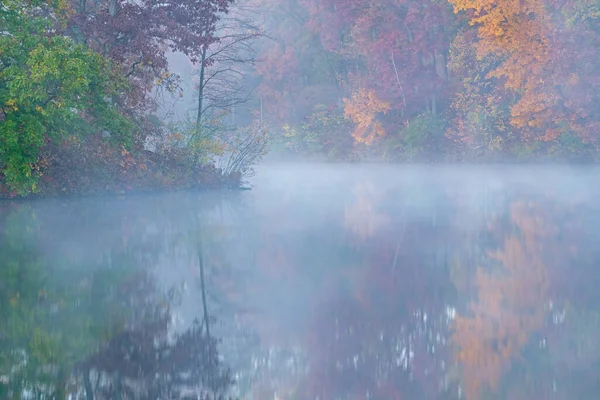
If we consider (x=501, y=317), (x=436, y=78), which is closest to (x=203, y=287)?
(x=501, y=317)

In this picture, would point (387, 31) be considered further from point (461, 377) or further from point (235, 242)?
point (461, 377)

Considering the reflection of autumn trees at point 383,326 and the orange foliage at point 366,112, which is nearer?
the reflection of autumn trees at point 383,326

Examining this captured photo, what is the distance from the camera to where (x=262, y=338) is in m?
7.66

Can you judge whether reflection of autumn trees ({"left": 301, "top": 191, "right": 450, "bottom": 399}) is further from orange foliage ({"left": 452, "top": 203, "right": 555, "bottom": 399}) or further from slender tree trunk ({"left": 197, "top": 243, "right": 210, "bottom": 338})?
slender tree trunk ({"left": 197, "top": 243, "right": 210, "bottom": 338})

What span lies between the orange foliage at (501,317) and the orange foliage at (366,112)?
36.6 metres

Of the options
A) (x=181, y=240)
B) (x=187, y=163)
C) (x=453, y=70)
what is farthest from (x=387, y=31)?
(x=181, y=240)

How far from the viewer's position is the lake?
6.30m

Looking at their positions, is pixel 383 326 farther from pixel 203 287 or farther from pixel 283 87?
pixel 283 87

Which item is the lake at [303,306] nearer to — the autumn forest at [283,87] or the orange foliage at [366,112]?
the autumn forest at [283,87]

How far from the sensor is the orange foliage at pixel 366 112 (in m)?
49.9

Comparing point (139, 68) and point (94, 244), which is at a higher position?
point (139, 68)

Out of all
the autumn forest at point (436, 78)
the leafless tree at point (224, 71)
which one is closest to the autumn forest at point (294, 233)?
the autumn forest at point (436, 78)

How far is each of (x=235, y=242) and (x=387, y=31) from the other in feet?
119

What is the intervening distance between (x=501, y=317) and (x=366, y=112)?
42.6m
